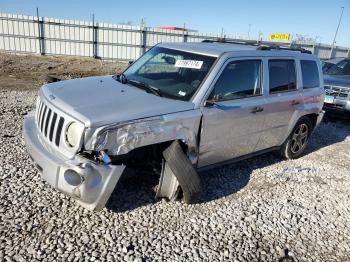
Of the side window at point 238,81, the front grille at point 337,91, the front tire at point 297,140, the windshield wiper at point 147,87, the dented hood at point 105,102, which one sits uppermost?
the side window at point 238,81

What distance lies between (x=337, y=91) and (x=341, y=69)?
170cm

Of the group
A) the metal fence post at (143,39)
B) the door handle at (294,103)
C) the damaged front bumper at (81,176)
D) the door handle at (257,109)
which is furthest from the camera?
the metal fence post at (143,39)

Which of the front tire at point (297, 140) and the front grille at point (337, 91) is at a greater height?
the front grille at point (337, 91)

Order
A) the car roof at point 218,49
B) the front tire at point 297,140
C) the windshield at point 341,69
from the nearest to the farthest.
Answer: the car roof at point 218,49 → the front tire at point 297,140 → the windshield at point 341,69

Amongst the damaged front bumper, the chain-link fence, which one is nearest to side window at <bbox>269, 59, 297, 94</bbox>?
A: the damaged front bumper

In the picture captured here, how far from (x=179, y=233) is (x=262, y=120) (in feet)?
6.84

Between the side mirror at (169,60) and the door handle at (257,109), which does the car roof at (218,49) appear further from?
the door handle at (257,109)

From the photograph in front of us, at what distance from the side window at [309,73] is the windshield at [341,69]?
182 inches

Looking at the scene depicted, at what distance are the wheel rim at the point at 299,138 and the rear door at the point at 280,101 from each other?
469 millimetres

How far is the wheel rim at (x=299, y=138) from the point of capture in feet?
18.6

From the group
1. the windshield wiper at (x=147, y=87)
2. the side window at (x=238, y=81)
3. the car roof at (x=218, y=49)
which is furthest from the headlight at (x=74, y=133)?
the car roof at (x=218, y=49)

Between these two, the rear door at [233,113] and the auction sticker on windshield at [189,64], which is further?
the auction sticker on windshield at [189,64]

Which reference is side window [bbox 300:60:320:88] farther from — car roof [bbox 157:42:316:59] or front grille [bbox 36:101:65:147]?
front grille [bbox 36:101:65:147]

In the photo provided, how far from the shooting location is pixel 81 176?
9.72 feet
